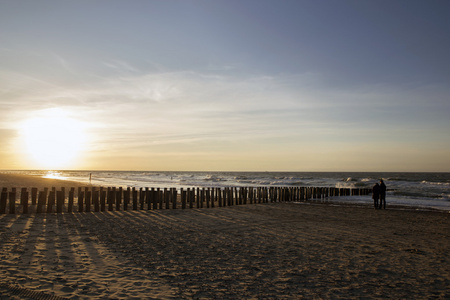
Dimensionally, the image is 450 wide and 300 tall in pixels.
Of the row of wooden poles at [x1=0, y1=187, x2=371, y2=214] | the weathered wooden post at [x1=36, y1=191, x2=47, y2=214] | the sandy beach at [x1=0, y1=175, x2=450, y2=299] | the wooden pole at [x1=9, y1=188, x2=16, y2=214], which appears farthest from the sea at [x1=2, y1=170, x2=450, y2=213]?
the wooden pole at [x1=9, y1=188, x2=16, y2=214]

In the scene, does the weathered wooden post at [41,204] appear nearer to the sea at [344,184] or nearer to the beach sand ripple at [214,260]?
the beach sand ripple at [214,260]

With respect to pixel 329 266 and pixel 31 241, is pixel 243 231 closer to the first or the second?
pixel 329 266

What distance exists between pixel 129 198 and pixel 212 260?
8.00 metres

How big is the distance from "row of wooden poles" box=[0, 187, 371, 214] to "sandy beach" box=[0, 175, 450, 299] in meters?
1.00

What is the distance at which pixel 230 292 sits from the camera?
4.88m

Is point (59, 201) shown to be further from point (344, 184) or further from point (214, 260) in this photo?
point (344, 184)

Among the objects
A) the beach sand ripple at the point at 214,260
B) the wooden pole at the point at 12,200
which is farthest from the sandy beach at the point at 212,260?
the wooden pole at the point at 12,200

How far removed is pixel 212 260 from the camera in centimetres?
658

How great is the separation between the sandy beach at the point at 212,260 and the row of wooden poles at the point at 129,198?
997mm

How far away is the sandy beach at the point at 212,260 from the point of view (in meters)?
4.93

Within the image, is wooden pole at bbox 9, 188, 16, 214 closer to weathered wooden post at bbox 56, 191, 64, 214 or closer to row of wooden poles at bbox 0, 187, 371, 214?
row of wooden poles at bbox 0, 187, 371, 214

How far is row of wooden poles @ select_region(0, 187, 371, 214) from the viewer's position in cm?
1198

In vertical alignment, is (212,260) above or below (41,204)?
below

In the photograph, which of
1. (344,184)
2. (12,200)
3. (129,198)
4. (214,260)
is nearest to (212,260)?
(214,260)
